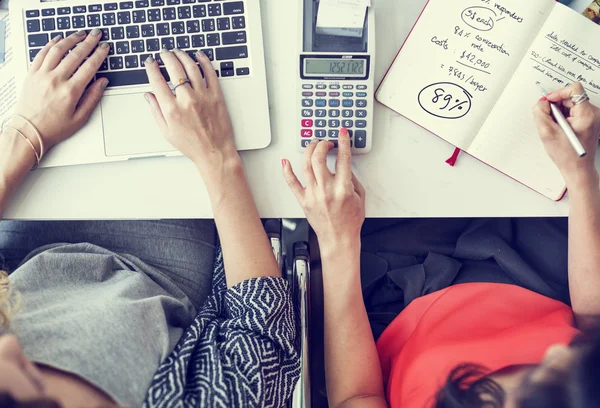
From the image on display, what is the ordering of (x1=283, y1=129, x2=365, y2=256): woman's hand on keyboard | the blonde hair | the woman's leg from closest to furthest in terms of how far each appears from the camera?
the blonde hair, (x1=283, y1=129, x2=365, y2=256): woman's hand on keyboard, the woman's leg

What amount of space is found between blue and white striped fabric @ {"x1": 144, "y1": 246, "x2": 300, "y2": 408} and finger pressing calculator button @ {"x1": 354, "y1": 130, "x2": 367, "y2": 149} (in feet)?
0.78

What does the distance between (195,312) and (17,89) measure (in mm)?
457

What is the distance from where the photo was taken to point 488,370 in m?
0.67

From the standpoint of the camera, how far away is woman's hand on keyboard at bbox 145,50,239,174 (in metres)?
0.72

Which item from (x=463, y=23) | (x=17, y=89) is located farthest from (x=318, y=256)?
(x=17, y=89)

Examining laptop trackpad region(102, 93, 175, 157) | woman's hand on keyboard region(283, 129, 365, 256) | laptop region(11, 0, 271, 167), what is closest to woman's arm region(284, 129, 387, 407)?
woman's hand on keyboard region(283, 129, 365, 256)

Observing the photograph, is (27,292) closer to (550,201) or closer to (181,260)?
(181,260)

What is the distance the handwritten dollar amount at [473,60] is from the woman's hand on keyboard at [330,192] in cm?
22

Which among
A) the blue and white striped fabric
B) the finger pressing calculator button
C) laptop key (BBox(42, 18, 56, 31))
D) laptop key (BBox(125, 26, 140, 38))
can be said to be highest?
laptop key (BBox(42, 18, 56, 31))

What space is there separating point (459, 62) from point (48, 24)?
0.64 meters

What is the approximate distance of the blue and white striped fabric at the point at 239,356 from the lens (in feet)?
2.00

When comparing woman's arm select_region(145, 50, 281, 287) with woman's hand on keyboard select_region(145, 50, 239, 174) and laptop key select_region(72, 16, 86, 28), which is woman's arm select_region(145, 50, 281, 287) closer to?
woman's hand on keyboard select_region(145, 50, 239, 174)

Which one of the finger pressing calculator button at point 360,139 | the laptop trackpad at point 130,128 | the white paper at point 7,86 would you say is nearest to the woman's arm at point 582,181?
the finger pressing calculator button at point 360,139

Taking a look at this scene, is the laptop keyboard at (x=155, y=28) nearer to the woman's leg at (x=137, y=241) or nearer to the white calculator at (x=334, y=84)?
the white calculator at (x=334, y=84)
